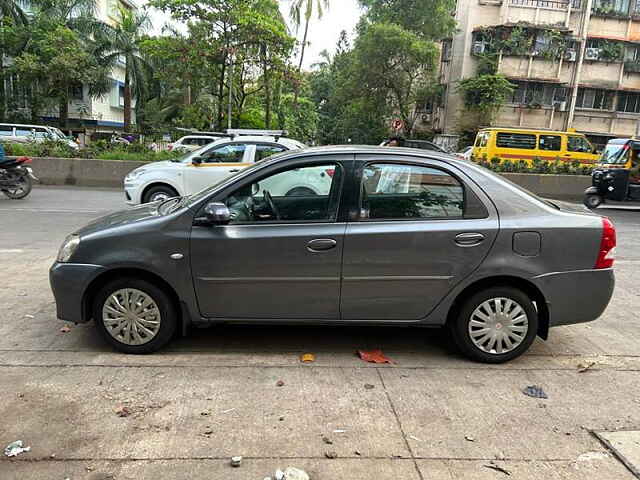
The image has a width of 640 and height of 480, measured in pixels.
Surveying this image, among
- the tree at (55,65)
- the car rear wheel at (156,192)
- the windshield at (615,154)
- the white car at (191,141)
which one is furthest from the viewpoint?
the tree at (55,65)

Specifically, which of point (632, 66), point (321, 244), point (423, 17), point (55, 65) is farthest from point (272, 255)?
point (632, 66)

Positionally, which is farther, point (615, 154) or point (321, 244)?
point (615, 154)

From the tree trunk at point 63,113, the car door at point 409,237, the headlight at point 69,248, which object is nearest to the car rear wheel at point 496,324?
the car door at point 409,237

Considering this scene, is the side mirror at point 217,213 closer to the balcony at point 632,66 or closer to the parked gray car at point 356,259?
the parked gray car at point 356,259

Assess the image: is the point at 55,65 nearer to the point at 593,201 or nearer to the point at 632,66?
the point at 593,201

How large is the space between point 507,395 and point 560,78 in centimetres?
3378

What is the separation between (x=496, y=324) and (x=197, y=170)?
7.61 metres

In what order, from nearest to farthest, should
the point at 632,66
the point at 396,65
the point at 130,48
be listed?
the point at 396,65 < the point at 632,66 < the point at 130,48

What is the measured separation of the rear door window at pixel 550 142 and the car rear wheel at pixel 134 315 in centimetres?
1923

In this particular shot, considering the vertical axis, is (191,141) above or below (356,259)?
above

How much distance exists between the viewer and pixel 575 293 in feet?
13.0

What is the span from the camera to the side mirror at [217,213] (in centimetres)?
384

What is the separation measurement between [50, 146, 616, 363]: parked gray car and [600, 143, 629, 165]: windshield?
1150 cm

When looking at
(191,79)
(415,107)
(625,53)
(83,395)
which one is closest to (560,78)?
(625,53)
